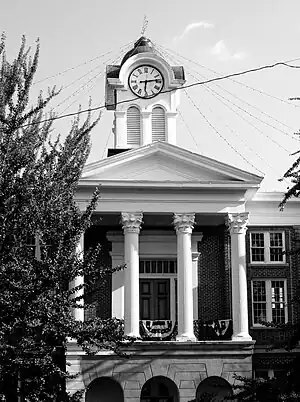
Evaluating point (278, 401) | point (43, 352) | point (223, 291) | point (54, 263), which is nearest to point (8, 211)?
point (54, 263)

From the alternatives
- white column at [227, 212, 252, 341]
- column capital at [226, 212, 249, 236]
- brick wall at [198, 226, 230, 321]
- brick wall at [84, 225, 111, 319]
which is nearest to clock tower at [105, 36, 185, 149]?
brick wall at [84, 225, 111, 319]

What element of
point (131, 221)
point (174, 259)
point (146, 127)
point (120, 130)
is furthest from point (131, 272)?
point (146, 127)

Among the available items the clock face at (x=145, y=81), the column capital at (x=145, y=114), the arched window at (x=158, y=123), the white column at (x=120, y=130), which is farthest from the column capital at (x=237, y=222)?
the clock face at (x=145, y=81)

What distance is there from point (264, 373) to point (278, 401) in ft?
48.0

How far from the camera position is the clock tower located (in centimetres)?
3516

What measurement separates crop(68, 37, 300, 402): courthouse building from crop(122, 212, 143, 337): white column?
0.13 feet

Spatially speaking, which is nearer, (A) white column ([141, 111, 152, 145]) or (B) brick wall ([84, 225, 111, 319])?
(B) brick wall ([84, 225, 111, 319])

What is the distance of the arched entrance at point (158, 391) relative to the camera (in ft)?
106

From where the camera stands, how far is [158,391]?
32.4m

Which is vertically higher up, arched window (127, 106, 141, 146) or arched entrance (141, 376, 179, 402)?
arched window (127, 106, 141, 146)

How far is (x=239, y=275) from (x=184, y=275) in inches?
81.7

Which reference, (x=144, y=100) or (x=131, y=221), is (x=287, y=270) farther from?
(x=144, y=100)

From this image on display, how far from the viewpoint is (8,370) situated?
58.2 feet

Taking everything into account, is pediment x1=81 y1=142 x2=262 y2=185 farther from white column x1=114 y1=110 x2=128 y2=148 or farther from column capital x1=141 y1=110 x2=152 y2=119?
column capital x1=141 y1=110 x2=152 y2=119
